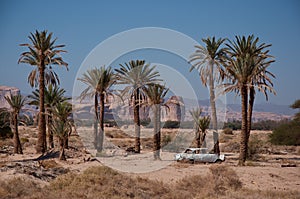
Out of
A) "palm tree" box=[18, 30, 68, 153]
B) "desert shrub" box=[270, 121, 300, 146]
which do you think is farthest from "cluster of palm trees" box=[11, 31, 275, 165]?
"desert shrub" box=[270, 121, 300, 146]

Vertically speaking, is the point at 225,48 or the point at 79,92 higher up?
the point at 225,48

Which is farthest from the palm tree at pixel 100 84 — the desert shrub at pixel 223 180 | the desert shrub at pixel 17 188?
the desert shrub at pixel 17 188

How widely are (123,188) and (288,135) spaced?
33.7m

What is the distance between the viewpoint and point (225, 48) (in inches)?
1188

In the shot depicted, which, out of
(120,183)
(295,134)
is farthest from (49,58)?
(295,134)

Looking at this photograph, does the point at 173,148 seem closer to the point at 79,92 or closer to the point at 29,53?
the point at 79,92

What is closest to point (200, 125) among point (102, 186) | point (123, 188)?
point (123, 188)

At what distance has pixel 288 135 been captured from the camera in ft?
144

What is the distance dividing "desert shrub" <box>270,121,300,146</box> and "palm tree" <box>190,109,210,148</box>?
1513 centimetres

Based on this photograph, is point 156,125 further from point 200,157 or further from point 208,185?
point 208,185

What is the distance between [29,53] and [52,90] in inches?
183

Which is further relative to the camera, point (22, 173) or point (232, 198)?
point (22, 173)

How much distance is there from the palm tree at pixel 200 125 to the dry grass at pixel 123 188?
1455cm

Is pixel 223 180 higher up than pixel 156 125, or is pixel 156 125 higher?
pixel 156 125
